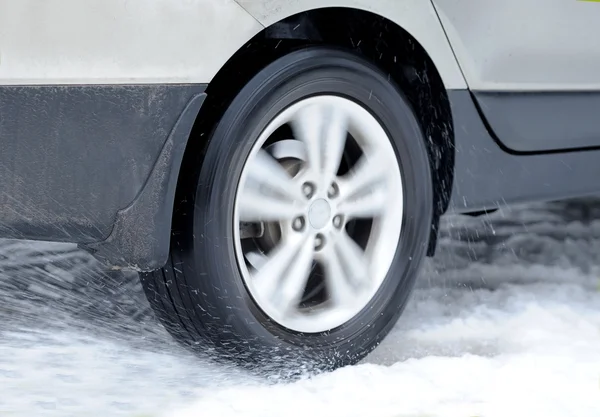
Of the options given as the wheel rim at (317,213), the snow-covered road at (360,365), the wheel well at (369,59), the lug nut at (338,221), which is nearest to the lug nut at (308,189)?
the wheel rim at (317,213)

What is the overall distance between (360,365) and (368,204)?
17.6 inches

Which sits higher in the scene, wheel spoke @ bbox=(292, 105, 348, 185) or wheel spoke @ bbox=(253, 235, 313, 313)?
wheel spoke @ bbox=(292, 105, 348, 185)

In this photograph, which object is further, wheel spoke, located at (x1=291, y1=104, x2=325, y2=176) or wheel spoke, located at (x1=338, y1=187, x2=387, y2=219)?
wheel spoke, located at (x1=338, y1=187, x2=387, y2=219)

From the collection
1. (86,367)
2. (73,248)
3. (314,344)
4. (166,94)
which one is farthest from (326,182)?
(73,248)

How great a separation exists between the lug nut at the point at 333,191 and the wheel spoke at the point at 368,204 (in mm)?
40

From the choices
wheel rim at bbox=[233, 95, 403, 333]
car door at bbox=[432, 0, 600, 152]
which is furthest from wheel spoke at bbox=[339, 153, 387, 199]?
car door at bbox=[432, 0, 600, 152]

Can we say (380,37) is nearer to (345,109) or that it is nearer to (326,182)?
(345,109)

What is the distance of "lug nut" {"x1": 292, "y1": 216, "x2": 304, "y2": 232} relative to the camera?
8.66 feet

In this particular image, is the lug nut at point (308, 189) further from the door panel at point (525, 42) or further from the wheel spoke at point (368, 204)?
the door panel at point (525, 42)

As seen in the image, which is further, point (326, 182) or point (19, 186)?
point (326, 182)

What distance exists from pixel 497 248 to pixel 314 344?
192 cm

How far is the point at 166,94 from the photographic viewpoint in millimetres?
2262

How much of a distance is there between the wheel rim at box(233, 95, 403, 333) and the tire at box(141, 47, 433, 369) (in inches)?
1.0

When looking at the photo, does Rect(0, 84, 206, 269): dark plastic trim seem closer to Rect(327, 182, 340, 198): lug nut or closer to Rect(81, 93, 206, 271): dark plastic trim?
Rect(81, 93, 206, 271): dark plastic trim
